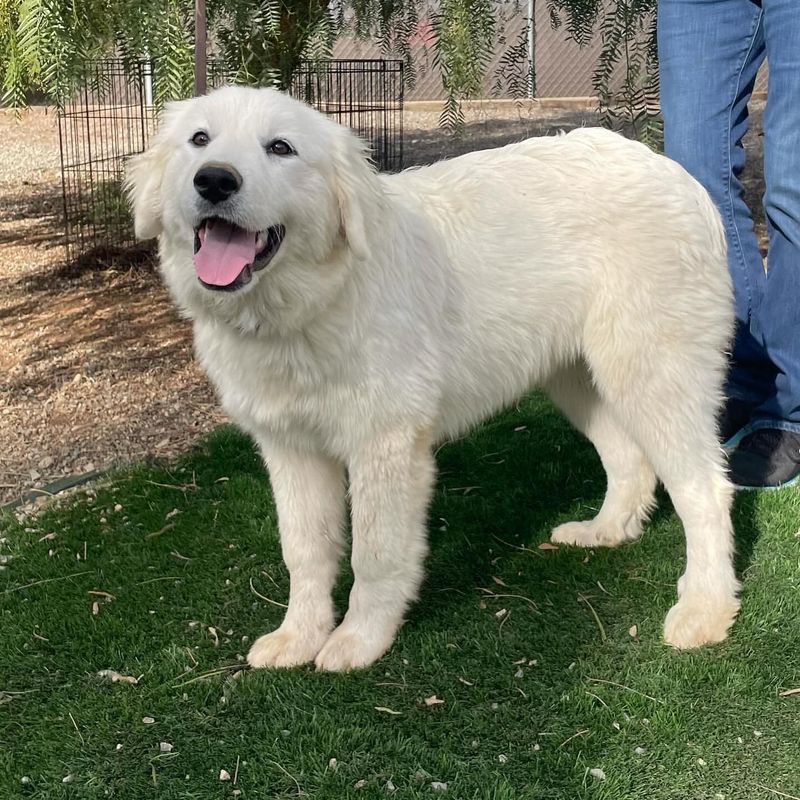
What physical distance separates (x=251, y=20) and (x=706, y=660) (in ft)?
8.08

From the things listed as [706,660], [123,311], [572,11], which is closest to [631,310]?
[706,660]

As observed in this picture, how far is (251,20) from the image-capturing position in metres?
3.38

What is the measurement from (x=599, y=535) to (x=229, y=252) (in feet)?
5.72

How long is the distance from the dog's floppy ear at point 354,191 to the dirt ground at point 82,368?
1.55m

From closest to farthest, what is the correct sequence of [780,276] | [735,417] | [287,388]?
[287,388]
[780,276]
[735,417]

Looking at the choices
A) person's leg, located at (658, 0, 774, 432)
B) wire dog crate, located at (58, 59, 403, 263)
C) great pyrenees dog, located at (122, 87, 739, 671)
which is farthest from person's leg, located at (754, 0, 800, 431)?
wire dog crate, located at (58, 59, 403, 263)

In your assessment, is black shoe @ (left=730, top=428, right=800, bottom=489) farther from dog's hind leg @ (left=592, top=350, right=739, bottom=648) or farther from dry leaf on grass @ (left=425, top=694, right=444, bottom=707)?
dry leaf on grass @ (left=425, top=694, right=444, bottom=707)

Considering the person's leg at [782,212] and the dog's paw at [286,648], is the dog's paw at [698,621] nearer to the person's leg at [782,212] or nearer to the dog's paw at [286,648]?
the dog's paw at [286,648]

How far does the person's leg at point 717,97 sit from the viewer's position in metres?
3.51

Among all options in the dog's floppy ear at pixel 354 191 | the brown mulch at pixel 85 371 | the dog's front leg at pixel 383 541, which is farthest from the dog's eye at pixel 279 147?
the brown mulch at pixel 85 371

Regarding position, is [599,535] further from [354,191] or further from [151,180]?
[151,180]

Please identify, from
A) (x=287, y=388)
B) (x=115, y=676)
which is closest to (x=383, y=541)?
(x=287, y=388)

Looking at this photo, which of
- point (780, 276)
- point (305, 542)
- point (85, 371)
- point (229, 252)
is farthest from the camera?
point (85, 371)

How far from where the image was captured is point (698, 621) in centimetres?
293
